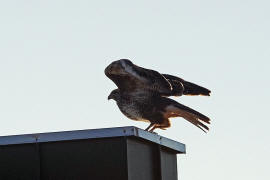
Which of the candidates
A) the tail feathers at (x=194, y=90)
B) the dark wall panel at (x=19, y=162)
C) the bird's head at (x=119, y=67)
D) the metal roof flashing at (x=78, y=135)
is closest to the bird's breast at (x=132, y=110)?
the bird's head at (x=119, y=67)

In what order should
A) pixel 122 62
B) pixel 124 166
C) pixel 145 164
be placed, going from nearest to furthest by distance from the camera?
pixel 124 166 → pixel 145 164 → pixel 122 62

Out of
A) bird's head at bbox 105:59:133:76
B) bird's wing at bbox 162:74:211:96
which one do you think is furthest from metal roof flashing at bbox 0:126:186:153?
bird's wing at bbox 162:74:211:96

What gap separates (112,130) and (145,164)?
72cm

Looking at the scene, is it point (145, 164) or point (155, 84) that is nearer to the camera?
point (145, 164)

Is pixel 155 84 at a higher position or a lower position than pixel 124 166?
higher

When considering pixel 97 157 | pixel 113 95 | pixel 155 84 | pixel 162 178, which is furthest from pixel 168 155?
pixel 113 95

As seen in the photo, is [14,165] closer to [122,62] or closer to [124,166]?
[124,166]

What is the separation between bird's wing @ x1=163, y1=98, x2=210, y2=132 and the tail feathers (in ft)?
0.81

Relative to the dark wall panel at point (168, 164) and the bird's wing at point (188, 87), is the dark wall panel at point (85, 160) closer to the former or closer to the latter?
the dark wall panel at point (168, 164)

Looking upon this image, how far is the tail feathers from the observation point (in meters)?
11.4

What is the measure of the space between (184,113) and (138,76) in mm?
912

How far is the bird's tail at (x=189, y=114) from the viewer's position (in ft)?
36.7

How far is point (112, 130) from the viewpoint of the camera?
21.1 feet

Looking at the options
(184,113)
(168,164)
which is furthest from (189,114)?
(168,164)
